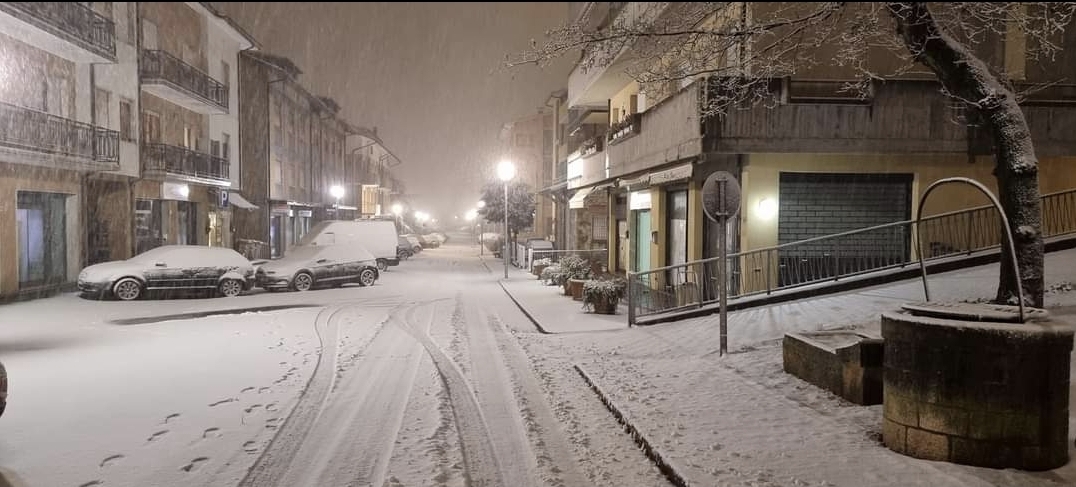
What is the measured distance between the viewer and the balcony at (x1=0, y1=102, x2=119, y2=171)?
1702 centimetres

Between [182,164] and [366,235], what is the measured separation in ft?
25.3

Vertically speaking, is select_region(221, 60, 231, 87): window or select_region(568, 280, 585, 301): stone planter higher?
select_region(221, 60, 231, 87): window

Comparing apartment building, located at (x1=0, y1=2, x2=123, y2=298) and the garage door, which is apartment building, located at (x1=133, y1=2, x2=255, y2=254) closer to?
apartment building, located at (x1=0, y1=2, x2=123, y2=298)

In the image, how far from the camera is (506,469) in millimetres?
5016

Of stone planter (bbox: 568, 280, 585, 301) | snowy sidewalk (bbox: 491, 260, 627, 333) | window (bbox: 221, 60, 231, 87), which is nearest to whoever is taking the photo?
snowy sidewalk (bbox: 491, 260, 627, 333)

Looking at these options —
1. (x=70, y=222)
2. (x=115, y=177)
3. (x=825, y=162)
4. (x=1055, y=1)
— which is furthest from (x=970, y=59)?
(x=115, y=177)

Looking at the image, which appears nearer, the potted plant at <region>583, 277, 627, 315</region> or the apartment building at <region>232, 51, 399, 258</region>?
the potted plant at <region>583, 277, 627, 315</region>

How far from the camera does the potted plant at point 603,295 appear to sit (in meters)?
14.2

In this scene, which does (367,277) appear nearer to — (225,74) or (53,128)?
(53,128)

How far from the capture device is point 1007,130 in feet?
21.1

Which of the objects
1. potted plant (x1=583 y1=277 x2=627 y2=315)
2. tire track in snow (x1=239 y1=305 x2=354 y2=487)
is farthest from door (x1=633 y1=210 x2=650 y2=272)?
tire track in snow (x1=239 y1=305 x2=354 y2=487)

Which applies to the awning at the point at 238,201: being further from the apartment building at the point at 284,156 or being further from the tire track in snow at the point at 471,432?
the tire track in snow at the point at 471,432

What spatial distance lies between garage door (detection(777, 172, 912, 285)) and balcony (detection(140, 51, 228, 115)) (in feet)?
70.6

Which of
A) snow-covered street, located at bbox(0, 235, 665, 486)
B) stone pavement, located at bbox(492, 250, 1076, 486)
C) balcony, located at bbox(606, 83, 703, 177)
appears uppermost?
balcony, located at bbox(606, 83, 703, 177)
